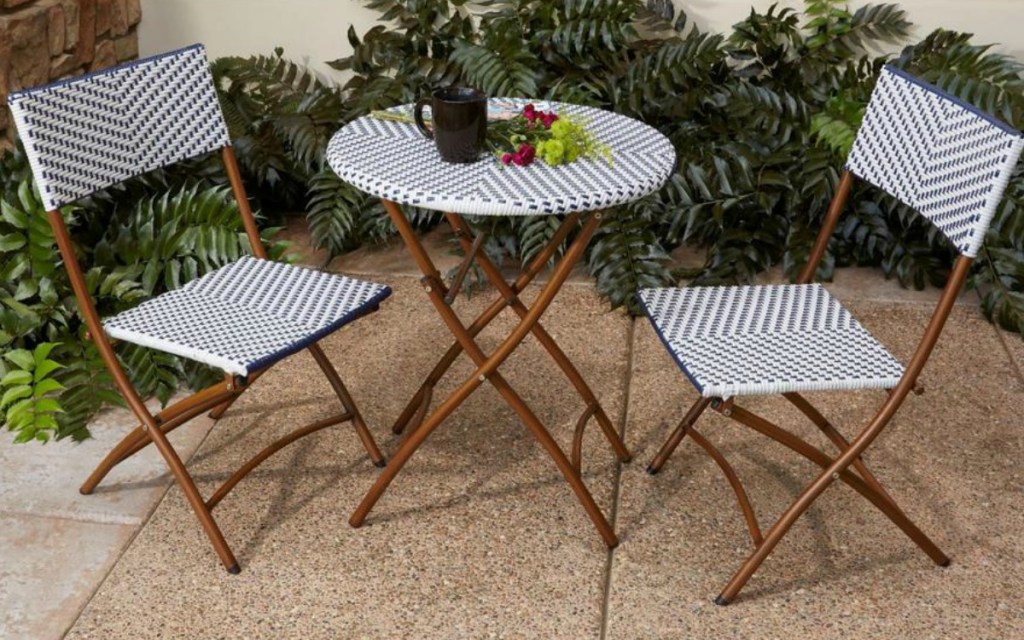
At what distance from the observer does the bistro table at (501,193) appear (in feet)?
8.36

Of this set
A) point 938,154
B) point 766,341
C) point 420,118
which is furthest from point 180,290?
point 938,154

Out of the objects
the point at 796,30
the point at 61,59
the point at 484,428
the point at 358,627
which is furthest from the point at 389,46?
the point at 358,627

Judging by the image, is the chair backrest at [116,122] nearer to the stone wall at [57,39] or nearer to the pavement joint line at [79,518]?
the pavement joint line at [79,518]

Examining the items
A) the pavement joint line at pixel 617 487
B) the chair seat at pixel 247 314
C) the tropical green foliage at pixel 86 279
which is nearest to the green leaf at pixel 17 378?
the tropical green foliage at pixel 86 279

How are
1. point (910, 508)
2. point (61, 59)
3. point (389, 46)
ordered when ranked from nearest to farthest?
Answer: point (910, 508)
point (61, 59)
point (389, 46)

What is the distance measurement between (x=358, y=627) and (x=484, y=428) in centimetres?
90

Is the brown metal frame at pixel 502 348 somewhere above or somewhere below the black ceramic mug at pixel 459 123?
below

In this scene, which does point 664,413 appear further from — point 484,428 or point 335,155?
point 335,155

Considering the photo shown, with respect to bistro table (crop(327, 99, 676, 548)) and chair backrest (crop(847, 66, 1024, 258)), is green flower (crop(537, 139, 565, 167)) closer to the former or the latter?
bistro table (crop(327, 99, 676, 548))

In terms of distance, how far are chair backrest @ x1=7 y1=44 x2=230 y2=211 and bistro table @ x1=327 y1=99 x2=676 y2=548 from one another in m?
0.42

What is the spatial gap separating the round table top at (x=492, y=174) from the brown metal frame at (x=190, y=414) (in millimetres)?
470

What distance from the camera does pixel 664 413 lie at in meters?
3.55

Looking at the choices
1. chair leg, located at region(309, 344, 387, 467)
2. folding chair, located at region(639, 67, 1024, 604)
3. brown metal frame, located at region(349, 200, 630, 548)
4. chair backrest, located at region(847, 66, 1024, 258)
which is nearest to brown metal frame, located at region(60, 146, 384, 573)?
chair leg, located at region(309, 344, 387, 467)

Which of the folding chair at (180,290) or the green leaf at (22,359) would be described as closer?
the folding chair at (180,290)
